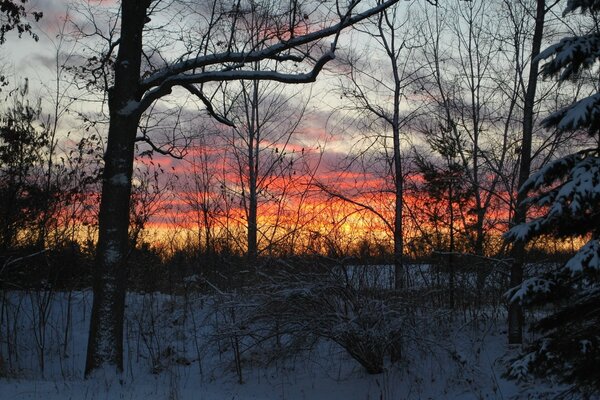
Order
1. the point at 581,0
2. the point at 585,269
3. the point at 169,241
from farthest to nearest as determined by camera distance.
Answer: the point at 169,241, the point at 581,0, the point at 585,269

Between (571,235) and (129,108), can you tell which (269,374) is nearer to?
(129,108)

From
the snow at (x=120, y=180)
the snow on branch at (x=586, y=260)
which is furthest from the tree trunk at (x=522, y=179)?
the snow at (x=120, y=180)

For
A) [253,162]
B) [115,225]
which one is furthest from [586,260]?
[253,162]

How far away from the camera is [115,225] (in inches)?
338

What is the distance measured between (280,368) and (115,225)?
4621 millimetres

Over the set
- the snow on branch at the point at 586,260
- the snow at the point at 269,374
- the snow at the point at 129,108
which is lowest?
the snow at the point at 269,374

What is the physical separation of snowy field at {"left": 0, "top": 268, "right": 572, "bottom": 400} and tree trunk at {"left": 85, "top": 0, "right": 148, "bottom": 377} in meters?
0.52

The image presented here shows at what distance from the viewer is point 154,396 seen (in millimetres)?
7355

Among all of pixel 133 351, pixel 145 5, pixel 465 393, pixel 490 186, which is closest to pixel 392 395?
pixel 465 393

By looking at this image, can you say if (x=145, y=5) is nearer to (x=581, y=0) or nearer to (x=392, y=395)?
(x=581, y=0)

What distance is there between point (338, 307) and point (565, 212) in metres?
4.81

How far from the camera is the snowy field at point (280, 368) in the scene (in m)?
8.31

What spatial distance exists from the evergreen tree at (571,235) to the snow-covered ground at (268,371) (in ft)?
10.3

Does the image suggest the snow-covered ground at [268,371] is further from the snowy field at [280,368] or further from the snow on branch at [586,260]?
the snow on branch at [586,260]
